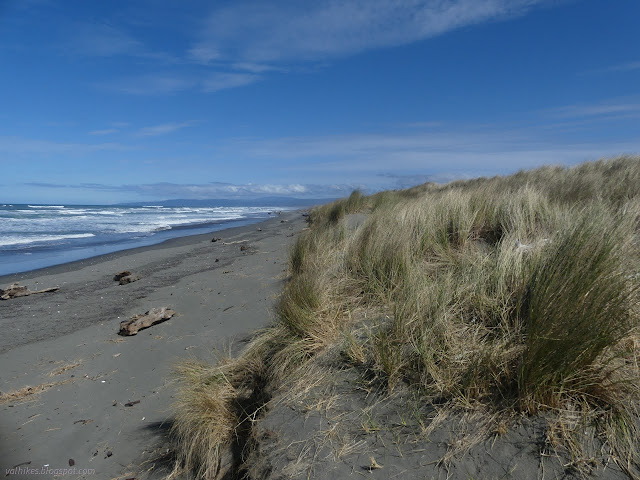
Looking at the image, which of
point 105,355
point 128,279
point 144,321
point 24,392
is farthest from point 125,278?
point 24,392

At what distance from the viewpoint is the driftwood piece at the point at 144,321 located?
229 inches

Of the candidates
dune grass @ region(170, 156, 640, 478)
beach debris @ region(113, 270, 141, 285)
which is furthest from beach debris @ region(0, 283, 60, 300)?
dune grass @ region(170, 156, 640, 478)

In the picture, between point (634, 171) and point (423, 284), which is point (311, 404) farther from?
point (634, 171)

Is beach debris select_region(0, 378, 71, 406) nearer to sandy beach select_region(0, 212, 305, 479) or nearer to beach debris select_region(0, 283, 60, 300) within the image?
sandy beach select_region(0, 212, 305, 479)

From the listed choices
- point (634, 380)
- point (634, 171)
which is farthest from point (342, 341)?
point (634, 171)

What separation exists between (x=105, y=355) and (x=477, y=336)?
4.60 meters

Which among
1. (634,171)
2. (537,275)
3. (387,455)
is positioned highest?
(634,171)

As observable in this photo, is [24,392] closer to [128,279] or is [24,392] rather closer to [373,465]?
[373,465]

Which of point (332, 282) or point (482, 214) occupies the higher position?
point (482, 214)

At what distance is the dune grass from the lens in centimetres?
218

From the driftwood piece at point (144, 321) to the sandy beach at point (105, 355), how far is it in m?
0.09

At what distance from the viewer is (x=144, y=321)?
235 inches

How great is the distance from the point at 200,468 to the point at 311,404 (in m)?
0.94

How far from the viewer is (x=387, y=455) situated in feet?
7.51
